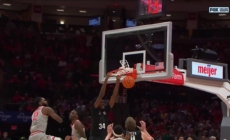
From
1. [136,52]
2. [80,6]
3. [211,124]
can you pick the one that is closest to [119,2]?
[80,6]

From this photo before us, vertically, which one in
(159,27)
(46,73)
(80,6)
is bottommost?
(46,73)

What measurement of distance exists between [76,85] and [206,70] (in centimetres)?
1402

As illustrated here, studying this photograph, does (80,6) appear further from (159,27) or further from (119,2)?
(159,27)

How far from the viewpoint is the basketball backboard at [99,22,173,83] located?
930 centimetres

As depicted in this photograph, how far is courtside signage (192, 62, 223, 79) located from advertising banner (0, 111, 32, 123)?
11.8 metres

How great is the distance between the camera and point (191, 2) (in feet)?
92.7

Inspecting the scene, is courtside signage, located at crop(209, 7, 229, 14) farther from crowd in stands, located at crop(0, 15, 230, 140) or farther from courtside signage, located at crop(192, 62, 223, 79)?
courtside signage, located at crop(192, 62, 223, 79)

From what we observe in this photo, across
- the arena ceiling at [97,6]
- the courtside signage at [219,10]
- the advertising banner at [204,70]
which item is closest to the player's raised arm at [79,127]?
the advertising banner at [204,70]

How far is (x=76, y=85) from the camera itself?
74.4 ft

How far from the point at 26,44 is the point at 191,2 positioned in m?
9.70

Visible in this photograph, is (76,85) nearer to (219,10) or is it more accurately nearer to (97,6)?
(97,6)

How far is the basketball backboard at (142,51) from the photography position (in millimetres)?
9305

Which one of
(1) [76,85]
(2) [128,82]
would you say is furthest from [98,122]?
(1) [76,85]

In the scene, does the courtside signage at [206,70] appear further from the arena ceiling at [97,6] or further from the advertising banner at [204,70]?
the arena ceiling at [97,6]
